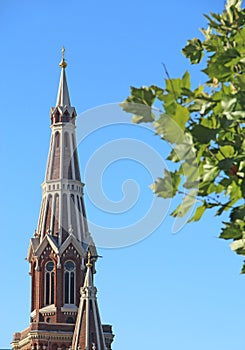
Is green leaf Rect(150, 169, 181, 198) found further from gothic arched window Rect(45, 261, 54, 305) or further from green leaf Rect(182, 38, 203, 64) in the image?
gothic arched window Rect(45, 261, 54, 305)

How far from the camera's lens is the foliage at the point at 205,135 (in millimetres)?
7492

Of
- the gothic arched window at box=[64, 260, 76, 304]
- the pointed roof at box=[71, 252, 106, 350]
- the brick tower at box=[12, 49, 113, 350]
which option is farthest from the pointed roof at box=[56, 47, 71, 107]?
the pointed roof at box=[71, 252, 106, 350]

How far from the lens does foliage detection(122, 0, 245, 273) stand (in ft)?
24.6

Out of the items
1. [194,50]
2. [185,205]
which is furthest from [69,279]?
[185,205]

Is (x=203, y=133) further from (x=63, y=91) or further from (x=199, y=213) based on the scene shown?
(x=63, y=91)

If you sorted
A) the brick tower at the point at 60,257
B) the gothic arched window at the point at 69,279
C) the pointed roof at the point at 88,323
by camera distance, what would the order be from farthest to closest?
the gothic arched window at the point at 69,279 < the brick tower at the point at 60,257 < the pointed roof at the point at 88,323

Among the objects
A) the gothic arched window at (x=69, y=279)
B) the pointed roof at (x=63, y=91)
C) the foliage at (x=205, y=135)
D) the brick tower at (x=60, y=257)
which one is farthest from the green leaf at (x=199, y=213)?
the pointed roof at (x=63, y=91)

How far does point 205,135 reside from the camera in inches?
297

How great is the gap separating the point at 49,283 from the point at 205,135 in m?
73.7

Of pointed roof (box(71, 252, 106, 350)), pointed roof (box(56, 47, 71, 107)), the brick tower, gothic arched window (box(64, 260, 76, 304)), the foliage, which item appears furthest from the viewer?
pointed roof (box(56, 47, 71, 107))

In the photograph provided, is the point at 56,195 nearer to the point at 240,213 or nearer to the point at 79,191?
the point at 79,191

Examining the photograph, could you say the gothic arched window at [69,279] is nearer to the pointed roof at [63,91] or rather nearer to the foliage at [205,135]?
the pointed roof at [63,91]

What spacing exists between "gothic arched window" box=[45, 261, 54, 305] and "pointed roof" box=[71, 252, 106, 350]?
13.1ft

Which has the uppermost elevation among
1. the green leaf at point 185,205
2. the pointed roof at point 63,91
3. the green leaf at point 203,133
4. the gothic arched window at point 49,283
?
the pointed roof at point 63,91
